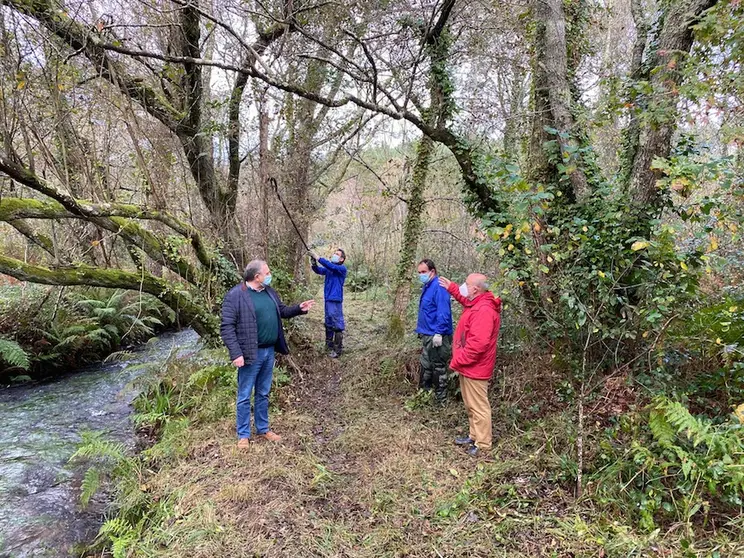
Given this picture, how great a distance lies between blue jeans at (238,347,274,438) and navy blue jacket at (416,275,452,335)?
6.79 ft

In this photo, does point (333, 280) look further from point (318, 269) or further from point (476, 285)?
point (476, 285)

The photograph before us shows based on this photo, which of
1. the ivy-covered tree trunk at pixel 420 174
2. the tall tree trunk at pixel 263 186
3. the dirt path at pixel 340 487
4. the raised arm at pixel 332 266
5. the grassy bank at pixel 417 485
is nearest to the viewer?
the grassy bank at pixel 417 485

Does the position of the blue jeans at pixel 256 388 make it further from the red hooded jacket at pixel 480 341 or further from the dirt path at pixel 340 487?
the red hooded jacket at pixel 480 341

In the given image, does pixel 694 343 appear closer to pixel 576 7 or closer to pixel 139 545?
pixel 576 7

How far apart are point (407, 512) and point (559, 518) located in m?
1.27

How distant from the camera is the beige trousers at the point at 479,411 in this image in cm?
461

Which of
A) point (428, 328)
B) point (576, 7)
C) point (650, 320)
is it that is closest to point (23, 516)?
point (428, 328)

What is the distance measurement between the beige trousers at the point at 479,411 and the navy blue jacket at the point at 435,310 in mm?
1067

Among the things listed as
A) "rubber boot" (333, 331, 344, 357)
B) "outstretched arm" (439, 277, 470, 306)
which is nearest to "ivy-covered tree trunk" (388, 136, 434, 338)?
"rubber boot" (333, 331, 344, 357)

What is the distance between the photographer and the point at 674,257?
3.75 metres

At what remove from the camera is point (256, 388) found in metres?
5.05

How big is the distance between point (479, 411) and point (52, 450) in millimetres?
5318

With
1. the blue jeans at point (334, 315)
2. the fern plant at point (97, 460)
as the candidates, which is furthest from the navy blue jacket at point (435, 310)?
the fern plant at point (97, 460)

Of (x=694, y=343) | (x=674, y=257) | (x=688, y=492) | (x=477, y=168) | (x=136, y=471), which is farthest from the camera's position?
(x=477, y=168)
